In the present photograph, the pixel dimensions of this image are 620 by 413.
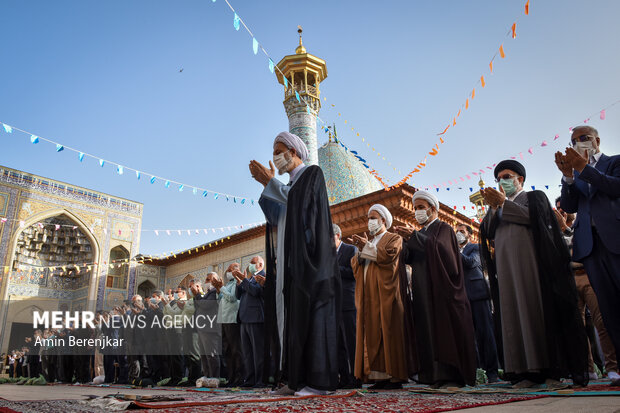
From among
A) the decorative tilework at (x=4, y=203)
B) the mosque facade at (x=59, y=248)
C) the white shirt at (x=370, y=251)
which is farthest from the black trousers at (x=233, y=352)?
the decorative tilework at (x=4, y=203)

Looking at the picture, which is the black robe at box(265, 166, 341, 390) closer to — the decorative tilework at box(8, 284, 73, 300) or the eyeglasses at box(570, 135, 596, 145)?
the eyeglasses at box(570, 135, 596, 145)

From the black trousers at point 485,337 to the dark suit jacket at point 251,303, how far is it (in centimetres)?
172

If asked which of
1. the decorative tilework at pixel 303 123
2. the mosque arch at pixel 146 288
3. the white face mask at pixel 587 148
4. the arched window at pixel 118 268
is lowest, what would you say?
the white face mask at pixel 587 148

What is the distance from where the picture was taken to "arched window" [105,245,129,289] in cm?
1440

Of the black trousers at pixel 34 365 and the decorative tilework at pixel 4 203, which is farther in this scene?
the decorative tilework at pixel 4 203

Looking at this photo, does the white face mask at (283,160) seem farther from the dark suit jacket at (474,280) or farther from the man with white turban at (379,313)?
the dark suit jacket at (474,280)

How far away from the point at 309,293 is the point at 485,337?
207cm

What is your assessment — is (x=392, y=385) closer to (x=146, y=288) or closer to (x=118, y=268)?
(x=118, y=268)

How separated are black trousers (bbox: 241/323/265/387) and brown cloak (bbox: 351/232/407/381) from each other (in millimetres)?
1131

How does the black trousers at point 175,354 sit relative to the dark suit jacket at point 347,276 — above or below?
below

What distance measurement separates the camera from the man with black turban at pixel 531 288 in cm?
217

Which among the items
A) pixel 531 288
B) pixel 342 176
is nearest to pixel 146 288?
pixel 342 176

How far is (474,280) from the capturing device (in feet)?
11.7

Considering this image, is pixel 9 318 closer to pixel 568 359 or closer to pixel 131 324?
pixel 131 324
